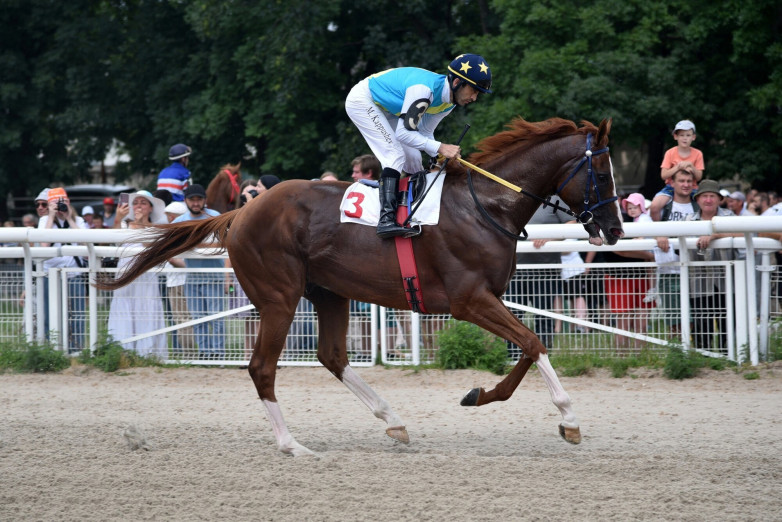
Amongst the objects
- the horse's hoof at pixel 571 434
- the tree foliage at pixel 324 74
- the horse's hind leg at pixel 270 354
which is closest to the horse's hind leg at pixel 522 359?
the horse's hoof at pixel 571 434

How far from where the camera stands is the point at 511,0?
57.7 feet

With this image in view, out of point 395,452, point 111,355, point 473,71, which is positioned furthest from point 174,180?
point 395,452

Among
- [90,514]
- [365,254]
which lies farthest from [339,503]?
[365,254]

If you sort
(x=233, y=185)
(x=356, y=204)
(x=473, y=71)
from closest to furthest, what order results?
1. (x=473, y=71)
2. (x=356, y=204)
3. (x=233, y=185)

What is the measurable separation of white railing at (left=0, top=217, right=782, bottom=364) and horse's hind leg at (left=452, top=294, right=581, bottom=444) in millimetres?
2307

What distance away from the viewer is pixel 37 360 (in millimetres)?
9266

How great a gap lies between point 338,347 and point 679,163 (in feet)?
13.7

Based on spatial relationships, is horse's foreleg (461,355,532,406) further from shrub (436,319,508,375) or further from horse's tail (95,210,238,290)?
shrub (436,319,508,375)

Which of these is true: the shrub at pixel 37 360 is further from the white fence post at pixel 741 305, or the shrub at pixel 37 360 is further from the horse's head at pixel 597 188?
the white fence post at pixel 741 305

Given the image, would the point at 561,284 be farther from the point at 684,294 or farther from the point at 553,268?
the point at 684,294

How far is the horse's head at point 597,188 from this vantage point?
5.89 m

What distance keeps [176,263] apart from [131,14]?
17.4 metres

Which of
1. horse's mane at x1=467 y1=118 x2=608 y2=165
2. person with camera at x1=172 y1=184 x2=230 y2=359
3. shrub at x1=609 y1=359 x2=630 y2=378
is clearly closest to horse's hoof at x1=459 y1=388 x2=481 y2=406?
horse's mane at x1=467 y1=118 x2=608 y2=165

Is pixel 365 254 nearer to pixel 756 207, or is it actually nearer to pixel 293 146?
pixel 756 207
